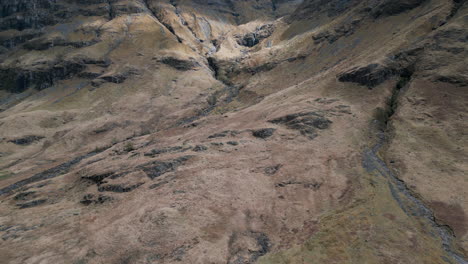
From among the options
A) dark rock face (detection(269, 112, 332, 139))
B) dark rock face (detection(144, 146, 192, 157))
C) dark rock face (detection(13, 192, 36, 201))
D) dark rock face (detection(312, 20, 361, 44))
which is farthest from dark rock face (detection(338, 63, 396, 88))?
dark rock face (detection(13, 192, 36, 201))

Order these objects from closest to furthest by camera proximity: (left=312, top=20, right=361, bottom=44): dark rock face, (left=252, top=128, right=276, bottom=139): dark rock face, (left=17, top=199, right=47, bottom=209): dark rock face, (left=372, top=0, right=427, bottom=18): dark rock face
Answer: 1. (left=17, top=199, right=47, bottom=209): dark rock face
2. (left=252, top=128, right=276, bottom=139): dark rock face
3. (left=372, top=0, right=427, bottom=18): dark rock face
4. (left=312, top=20, right=361, bottom=44): dark rock face

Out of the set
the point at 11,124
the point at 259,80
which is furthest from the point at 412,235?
the point at 11,124

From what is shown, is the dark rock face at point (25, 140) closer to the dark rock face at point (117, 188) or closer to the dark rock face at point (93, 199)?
the dark rock face at point (93, 199)

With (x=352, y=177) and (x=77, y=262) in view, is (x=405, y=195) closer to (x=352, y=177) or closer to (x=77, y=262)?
(x=352, y=177)

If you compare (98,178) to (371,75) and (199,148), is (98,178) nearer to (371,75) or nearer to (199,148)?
(199,148)

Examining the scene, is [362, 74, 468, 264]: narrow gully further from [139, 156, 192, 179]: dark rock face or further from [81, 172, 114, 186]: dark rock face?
[81, 172, 114, 186]: dark rock face

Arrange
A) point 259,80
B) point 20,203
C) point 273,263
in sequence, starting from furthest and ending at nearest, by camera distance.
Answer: point 259,80 → point 20,203 → point 273,263

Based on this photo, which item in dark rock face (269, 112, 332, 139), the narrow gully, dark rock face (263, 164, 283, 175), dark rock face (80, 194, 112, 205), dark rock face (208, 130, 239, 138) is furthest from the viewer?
dark rock face (208, 130, 239, 138)
